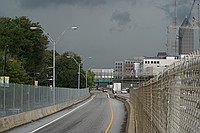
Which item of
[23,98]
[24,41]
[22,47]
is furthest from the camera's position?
[22,47]

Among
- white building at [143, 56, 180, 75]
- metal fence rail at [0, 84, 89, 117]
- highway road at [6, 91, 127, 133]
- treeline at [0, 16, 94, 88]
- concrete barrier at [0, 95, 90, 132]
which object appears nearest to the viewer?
white building at [143, 56, 180, 75]

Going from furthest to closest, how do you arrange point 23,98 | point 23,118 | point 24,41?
point 24,41
point 23,98
point 23,118

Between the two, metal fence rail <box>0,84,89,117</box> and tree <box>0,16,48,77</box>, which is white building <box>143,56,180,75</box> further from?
tree <box>0,16,48,77</box>

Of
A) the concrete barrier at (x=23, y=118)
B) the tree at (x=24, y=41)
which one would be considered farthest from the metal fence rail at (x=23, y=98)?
the tree at (x=24, y=41)

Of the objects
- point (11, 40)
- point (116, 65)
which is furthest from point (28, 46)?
point (116, 65)

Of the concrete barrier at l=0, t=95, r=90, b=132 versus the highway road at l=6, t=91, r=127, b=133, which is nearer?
the concrete barrier at l=0, t=95, r=90, b=132

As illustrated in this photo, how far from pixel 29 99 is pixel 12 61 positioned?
4456cm

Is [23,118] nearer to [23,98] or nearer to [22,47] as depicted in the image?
[23,98]

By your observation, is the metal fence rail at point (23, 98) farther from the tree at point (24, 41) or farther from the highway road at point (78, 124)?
the tree at point (24, 41)

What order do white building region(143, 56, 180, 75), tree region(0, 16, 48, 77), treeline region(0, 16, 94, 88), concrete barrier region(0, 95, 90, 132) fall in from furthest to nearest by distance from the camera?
tree region(0, 16, 48, 77) → treeline region(0, 16, 94, 88) → concrete barrier region(0, 95, 90, 132) → white building region(143, 56, 180, 75)

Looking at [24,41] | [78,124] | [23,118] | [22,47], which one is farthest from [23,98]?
[22,47]

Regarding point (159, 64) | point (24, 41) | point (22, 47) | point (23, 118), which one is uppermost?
point (24, 41)

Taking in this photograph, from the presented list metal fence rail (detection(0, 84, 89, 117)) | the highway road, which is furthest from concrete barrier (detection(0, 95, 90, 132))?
the highway road

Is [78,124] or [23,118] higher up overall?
[23,118]
